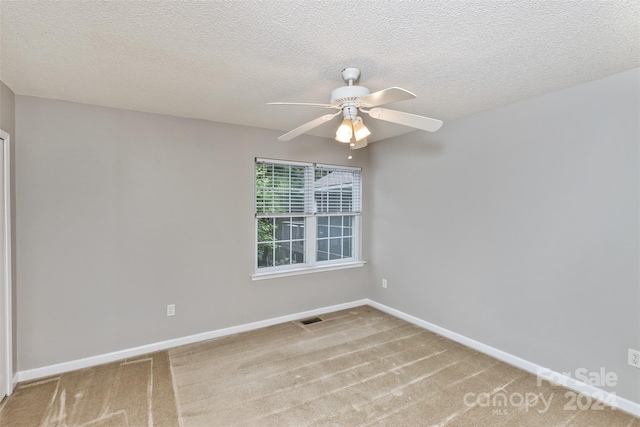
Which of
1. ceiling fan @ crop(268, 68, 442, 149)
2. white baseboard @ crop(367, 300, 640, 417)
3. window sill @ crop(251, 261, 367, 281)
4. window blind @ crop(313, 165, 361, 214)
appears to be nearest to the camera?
ceiling fan @ crop(268, 68, 442, 149)

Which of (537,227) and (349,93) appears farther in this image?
(537,227)

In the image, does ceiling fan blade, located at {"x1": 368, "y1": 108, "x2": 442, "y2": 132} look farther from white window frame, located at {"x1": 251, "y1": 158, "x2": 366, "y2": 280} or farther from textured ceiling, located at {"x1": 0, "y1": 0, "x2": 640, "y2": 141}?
white window frame, located at {"x1": 251, "y1": 158, "x2": 366, "y2": 280}

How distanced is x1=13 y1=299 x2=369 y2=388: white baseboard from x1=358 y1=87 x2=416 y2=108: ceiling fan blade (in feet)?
9.25

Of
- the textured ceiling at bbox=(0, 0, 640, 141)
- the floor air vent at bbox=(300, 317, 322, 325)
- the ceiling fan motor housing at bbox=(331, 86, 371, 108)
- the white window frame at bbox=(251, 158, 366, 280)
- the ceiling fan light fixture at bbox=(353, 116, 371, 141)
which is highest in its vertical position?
the textured ceiling at bbox=(0, 0, 640, 141)

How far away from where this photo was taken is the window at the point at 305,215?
146 inches

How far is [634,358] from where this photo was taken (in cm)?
212

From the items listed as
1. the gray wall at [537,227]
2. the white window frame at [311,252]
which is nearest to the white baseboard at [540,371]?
the gray wall at [537,227]

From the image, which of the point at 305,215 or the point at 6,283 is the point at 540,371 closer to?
the point at 305,215

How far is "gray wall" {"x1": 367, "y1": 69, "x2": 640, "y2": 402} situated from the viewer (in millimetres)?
2176

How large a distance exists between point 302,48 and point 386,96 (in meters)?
0.59

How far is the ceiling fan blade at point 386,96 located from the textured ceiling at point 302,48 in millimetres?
287

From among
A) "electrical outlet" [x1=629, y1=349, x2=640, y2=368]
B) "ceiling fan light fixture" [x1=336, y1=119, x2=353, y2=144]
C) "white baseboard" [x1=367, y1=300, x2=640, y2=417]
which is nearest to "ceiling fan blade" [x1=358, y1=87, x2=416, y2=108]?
"ceiling fan light fixture" [x1=336, y1=119, x2=353, y2=144]

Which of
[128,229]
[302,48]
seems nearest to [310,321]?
[128,229]

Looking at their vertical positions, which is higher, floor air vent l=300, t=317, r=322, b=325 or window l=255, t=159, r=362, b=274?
window l=255, t=159, r=362, b=274
